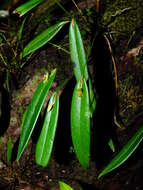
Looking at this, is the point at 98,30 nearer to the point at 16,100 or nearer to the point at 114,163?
the point at 16,100

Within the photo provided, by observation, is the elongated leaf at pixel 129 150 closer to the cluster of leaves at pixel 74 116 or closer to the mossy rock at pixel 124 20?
the cluster of leaves at pixel 74 116

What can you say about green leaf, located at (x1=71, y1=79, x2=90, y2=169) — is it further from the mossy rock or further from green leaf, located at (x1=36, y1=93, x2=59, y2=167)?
the mossy rock

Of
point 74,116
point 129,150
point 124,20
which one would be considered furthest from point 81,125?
point 124,20

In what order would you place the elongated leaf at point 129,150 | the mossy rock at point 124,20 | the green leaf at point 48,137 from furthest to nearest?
the mossy rock at point 124,20, the green leaf at point 48,137, the elongated leaf at point 129,150

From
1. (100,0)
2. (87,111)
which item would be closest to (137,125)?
(87,111)

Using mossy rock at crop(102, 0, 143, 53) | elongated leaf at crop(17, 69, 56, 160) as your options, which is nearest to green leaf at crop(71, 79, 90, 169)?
elongated leaf at crop(17, 69, 56, 160)

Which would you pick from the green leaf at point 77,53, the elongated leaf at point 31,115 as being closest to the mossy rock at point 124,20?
the green leaf at point 77,53
